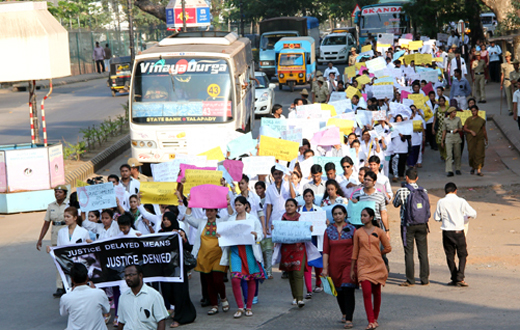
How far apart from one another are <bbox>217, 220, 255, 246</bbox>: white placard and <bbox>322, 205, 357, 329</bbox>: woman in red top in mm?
913

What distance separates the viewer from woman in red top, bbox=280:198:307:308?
828cm

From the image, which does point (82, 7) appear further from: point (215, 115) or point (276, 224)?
point (276, 224)

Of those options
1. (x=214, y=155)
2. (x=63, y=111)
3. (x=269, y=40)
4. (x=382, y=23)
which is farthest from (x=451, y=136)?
(x=382, y=23)

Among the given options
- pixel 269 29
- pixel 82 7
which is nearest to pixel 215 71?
pixel 269 29

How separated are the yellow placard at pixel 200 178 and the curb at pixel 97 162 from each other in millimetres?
7012

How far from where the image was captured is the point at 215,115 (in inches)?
612

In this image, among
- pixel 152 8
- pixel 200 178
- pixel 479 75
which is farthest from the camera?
pixel 152 8

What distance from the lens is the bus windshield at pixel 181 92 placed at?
15.6 metres

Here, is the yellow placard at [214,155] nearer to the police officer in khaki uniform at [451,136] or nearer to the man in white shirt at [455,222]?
the man in white shirt at [455,222]

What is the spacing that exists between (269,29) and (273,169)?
36.7 metres

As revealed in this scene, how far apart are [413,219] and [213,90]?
Answer: 298 inches

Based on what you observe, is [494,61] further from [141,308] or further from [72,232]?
[141,308]

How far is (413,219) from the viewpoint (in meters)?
9.08

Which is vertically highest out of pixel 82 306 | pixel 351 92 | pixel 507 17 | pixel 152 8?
pixel 152 8
